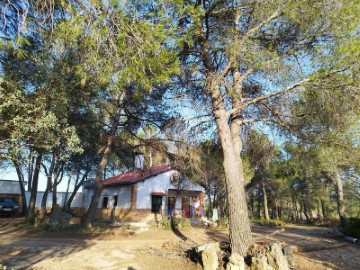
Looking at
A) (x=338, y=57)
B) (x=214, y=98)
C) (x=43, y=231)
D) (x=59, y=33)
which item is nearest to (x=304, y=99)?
(x=338, y=57)

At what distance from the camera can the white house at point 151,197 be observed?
23.9 meters

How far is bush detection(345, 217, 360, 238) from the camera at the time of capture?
48.2ft

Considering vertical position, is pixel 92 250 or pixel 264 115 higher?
pixel 264 115

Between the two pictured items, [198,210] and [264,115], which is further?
[198,210]

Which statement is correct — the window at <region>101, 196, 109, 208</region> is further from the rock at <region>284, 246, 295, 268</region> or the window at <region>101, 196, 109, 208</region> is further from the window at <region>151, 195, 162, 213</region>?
the rock at <region>284, 246, 295, 268</region>

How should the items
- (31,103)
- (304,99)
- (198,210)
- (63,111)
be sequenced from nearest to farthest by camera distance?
(31,103) < (304,99) < (63,111) < (198,210)

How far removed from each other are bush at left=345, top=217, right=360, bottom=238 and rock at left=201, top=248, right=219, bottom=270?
36.7 feet

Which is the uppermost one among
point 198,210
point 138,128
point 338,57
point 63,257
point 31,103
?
point 138,128

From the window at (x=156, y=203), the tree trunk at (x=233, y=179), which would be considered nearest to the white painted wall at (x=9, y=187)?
the window at (x=156, y=203)

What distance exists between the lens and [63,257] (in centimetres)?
855

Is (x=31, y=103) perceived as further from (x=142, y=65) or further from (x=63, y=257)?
(x=63, y=257)

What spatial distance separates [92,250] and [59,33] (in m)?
7.48

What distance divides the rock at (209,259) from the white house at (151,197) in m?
14.8

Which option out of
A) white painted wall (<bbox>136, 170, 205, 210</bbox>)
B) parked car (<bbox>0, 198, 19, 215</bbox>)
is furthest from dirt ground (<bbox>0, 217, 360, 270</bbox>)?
parked car (<bbox>0, 198, 19, 215</bbox>)
